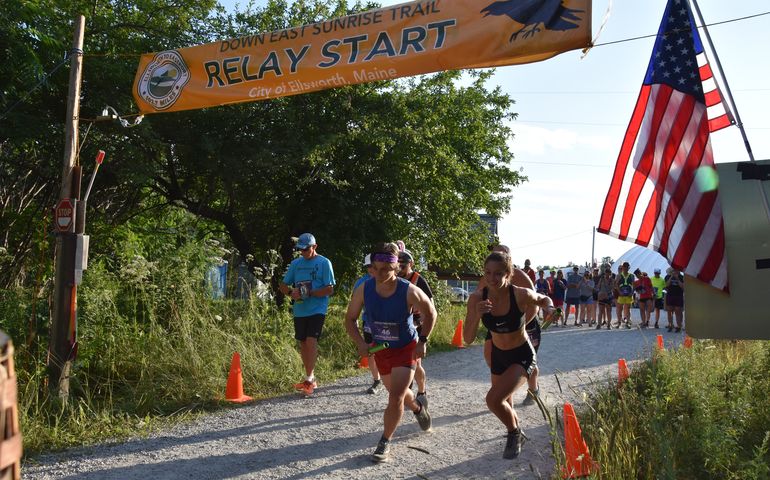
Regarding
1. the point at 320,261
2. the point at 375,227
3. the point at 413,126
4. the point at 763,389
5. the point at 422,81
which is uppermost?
the point at 422,81

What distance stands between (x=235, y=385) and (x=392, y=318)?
2.66 metres

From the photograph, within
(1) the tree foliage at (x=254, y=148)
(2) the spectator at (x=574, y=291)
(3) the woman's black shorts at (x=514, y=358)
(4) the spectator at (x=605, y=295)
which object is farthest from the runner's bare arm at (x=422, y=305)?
(2) the spectator at (x=574, y=291)

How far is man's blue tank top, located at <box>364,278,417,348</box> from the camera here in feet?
18.8

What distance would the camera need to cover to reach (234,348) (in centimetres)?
849

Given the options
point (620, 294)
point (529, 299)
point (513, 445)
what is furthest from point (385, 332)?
point (620, 294)

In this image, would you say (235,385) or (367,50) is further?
(235,385)

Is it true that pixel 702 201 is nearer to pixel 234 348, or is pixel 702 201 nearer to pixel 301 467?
pixel 301 467

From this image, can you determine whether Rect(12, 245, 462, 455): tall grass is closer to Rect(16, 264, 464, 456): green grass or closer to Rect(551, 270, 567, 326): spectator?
Rect(16, 264, 464, 456): green grass

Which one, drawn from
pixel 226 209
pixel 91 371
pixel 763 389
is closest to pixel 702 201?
pixel 763 389

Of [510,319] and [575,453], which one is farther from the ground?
[510,319]

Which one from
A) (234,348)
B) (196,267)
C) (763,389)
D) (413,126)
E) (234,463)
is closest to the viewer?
(234,463)

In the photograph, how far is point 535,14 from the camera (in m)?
6.43

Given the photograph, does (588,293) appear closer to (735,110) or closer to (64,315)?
(735,110)

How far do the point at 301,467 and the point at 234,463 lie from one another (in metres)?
0.57
